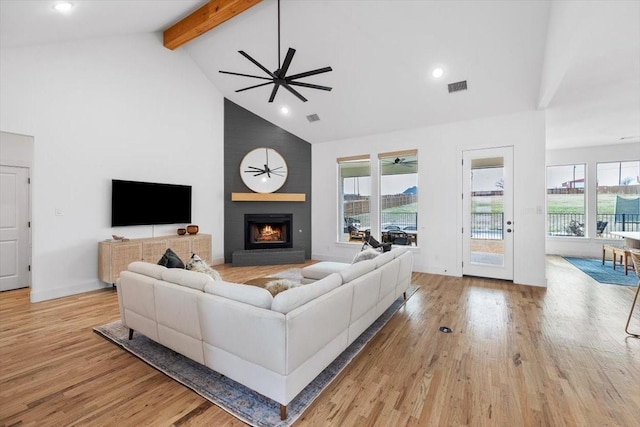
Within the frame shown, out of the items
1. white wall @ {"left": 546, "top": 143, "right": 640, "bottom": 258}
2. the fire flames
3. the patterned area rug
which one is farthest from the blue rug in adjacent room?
the fire flames

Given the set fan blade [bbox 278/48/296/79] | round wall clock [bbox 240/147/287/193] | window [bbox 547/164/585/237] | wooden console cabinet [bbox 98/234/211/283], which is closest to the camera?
fan blade [bbox 278/48/296/79]

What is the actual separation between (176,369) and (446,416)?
1.98 meters

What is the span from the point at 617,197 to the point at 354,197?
6263 millimetres

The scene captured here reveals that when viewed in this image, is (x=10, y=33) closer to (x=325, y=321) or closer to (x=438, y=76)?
(x=325, y=321)

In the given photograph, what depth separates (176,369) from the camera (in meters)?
2.27

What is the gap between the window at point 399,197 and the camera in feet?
19.5

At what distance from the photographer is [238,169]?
6.50 m

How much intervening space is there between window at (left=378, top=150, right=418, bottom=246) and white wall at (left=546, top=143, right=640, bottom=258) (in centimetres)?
446

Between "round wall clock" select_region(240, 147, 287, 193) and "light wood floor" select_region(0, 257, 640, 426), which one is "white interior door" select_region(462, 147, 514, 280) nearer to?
"light wood floor" select_region(0, 257, 640, 426)

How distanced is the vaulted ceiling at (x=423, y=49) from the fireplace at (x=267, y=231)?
2.54 m

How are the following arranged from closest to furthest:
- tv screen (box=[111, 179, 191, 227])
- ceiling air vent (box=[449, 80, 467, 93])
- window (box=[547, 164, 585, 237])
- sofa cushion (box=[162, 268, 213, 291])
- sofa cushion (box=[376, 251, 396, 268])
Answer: sofa cushion (box=[162, 268, 213, 291]) < sofa cushion (box=[376, 251, 396, 268]) < ceiling air vent (box=[449, 80, 467, 93]) < tv screen (box=[111, 179, 191, 227]) < window (box=[547, 164, 585, 237])

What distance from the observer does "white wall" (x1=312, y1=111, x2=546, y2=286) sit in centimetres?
468

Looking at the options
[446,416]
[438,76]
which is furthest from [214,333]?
[438,76]

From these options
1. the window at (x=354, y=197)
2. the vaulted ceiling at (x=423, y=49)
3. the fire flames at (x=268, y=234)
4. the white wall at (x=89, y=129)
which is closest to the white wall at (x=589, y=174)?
the vaulted ceiling at (x=423, y=49)
